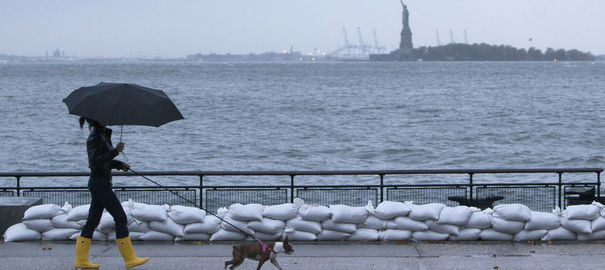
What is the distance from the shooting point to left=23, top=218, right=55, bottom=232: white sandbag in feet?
31.9

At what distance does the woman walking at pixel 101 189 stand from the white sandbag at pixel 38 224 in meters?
1.34

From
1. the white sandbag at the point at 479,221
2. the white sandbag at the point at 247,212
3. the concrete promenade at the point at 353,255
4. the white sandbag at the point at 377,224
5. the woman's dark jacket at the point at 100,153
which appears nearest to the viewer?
the woman's dark jacket at the point at 100,153

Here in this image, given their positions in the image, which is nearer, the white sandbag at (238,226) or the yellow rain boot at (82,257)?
the yellow rain boot at (82,257)

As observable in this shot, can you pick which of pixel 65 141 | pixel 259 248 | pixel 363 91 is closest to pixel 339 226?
pixel 259 248

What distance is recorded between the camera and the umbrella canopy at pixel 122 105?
8.05 meters

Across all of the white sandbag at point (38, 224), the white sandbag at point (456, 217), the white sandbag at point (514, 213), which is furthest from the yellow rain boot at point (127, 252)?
the white sandbag at point (514, 213)

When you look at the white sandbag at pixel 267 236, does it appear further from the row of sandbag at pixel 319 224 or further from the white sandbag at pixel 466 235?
the white sandbag at pixel 466 235

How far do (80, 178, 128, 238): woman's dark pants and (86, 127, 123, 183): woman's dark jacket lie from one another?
3.5 inches

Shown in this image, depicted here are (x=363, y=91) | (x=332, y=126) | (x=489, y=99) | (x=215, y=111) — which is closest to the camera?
(x=332, y=126)

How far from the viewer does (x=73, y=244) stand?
977cm

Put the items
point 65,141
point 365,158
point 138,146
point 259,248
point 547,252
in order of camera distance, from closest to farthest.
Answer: point 259,248 → point 547,252 → point 365,158 → point 138,146 → point 65,141

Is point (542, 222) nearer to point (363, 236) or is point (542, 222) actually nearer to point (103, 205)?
point (363, 236)

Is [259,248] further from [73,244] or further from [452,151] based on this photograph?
[452,151]

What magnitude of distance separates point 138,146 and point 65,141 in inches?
219
